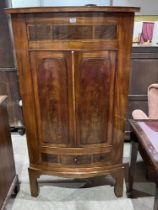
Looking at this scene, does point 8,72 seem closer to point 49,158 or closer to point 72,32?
point 49,158

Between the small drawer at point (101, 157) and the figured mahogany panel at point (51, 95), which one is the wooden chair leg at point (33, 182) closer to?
the figured mahogany panel at point (51, 95)

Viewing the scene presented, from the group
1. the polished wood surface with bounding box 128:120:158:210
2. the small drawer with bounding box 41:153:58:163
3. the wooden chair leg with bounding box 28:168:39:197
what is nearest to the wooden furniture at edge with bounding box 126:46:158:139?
the polished wood surface with bounding box 128:120:158:210

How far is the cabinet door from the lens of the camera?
1377 millimetres

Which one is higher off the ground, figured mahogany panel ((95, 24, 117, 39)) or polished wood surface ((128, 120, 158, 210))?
figured mahogany panel ((95, 24, 117, 39))

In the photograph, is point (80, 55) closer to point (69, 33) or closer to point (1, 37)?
point (69, 33)

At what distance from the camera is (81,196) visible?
181cm

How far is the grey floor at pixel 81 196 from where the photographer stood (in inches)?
66.9

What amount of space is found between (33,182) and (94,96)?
853 mm

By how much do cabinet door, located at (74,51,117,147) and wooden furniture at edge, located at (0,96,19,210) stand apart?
0.52 metres

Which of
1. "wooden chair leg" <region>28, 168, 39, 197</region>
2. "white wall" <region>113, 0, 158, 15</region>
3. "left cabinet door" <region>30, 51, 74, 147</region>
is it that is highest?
"white wall" <region>113, 0, 158, 15</region>

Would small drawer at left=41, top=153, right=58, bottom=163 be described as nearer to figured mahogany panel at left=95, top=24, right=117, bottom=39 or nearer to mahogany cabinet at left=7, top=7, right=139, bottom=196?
mahogany cabinet at left=7, top=7, right=139, bottom=196

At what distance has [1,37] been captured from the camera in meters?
2.30

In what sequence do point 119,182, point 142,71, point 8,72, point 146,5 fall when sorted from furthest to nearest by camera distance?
point 146,5, point 8,72, point 142,71, point 119,182

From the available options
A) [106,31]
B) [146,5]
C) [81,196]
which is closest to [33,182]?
[81,196]
